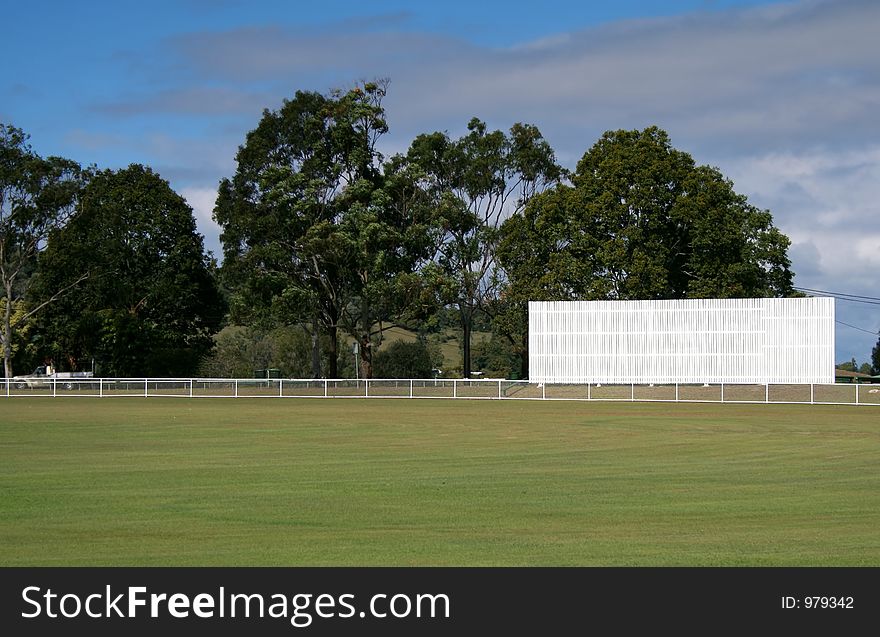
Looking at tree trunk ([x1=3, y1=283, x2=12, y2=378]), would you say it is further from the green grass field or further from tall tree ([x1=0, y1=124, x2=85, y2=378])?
the green grass field

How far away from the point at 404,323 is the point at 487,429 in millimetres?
43183

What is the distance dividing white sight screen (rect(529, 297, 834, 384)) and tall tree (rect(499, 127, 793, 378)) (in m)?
3.68

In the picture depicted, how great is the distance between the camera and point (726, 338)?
61594 millimetres

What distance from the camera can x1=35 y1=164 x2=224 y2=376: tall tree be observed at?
8019cm

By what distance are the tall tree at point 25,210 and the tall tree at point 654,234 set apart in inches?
1356

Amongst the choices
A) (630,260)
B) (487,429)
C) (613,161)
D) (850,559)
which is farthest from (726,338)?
(850,559)

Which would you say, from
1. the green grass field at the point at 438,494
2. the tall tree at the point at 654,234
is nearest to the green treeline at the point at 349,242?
the tall tree at the point at 654,234

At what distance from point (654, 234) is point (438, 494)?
52171 mm

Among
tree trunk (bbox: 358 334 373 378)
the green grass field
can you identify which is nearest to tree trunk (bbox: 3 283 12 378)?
tree trunk (bbox: 358 334 373 378)

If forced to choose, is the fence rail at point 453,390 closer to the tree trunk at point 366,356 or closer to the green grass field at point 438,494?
the tree trunk at point 366,356

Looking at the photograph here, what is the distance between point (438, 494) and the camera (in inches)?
694

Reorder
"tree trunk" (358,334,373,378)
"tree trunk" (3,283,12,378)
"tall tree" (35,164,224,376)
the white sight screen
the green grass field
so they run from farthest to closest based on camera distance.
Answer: "tall tree" (35,164,224,376), "tree trunk" (3,283,12,378), "tree trunk" (358,334,373,378), the white sight screen, the green grass field

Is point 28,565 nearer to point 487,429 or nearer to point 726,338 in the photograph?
point 487,429
